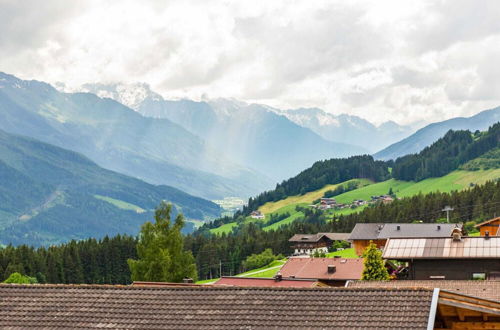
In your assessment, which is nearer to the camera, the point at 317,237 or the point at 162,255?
the point at 162,255

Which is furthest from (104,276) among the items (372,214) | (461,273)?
(461,273)

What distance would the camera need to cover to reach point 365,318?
16641 millimetres

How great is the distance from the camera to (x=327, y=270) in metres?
73.6

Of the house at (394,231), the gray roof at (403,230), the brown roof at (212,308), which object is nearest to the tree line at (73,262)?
the house at (394,231)

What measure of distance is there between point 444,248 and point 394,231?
59031 millimetres

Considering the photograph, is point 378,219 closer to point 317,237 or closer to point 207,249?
point 317,237

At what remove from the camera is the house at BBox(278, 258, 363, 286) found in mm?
70500

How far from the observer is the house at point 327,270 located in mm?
70500

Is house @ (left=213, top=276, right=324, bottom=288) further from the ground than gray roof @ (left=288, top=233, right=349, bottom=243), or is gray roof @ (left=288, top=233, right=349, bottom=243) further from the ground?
gray roof @ (left=288, top=233, right=349, bottom=243)

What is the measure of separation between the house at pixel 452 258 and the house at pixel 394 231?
40658 millimetres

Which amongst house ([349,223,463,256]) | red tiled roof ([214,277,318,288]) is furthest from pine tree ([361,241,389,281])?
house ([349,223,463,256])

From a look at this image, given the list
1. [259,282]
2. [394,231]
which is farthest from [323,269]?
[394,231]

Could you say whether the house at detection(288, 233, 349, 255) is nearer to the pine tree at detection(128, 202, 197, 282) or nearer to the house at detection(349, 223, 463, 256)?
the house at detection(349, 223, 463, 256)

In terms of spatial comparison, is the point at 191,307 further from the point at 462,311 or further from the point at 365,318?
the point at 462,311
